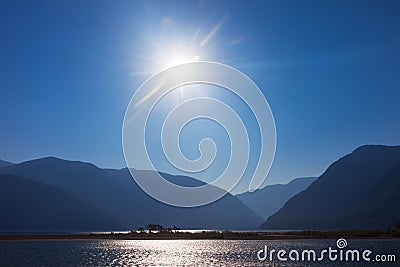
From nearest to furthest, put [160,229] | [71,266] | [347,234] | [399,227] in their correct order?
1. [71,266]
2. [347,234]
3. [399,227]
4. [160,229]

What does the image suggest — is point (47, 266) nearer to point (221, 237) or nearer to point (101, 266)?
point (101, 266)

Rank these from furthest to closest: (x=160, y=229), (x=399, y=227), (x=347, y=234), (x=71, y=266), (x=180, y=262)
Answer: (x=160, y=229), (x=399, y=227), (x=347, y=234), (x=180, y=262), (x=71, y=266)

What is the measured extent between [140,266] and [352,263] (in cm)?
2691

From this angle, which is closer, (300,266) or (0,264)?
(300,266)

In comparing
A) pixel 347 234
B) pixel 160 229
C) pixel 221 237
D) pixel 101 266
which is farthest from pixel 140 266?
pixel 160 229

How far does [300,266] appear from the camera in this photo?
180 ft

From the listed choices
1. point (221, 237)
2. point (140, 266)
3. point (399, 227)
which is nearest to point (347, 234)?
point (399, 227)

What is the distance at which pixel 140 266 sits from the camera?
57.1 metres

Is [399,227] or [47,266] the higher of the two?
[399,227]

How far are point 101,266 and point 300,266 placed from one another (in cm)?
2529

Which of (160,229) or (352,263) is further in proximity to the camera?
(160,229)

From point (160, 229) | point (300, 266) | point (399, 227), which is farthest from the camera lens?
point (160, 229)

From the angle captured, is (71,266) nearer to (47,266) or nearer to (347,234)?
(47,266)

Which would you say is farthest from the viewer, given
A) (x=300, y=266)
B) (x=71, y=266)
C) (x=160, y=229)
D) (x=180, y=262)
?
(x=160, y=229)
